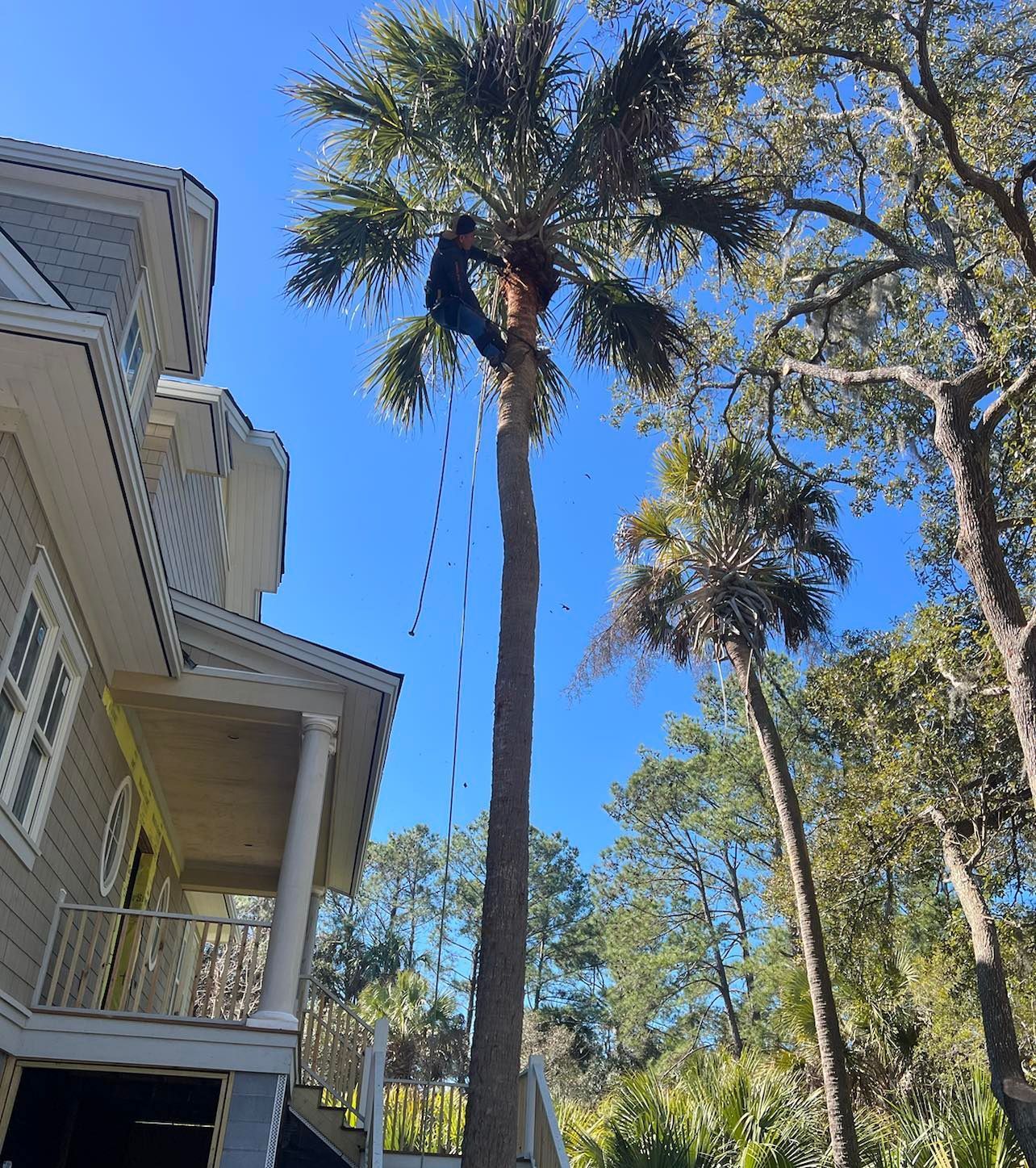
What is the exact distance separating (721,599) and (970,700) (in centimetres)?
429

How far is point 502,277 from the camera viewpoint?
364 inches

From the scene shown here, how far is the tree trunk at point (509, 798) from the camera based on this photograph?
18.3ft

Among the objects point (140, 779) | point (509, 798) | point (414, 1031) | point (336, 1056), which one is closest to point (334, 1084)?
point (336, 1056)

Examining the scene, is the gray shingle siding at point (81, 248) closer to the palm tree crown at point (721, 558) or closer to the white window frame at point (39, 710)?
the white window frame at point (39, 710)

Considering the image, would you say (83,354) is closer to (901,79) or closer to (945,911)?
(901,79)

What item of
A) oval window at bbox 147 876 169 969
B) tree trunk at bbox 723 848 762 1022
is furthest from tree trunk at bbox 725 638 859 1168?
tree trunk at bbox 723 848 762 1022

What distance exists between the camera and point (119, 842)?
9133 millimetres

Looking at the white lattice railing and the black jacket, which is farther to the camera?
the white lattice railing

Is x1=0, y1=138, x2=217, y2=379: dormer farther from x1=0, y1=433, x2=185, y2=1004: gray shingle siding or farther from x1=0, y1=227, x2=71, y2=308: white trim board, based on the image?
x1=0, y1=433, x2=185, y2=1004: gray shingle siding

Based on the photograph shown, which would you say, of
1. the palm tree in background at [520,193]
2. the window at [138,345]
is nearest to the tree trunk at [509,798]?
the palm tree in background at [520,193]

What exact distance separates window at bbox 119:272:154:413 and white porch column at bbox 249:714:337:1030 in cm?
331

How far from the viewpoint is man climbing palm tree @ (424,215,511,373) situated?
838cm

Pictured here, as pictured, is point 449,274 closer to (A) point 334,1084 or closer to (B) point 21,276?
(B) point 21,276

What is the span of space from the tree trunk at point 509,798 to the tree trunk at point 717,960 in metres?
28.7
